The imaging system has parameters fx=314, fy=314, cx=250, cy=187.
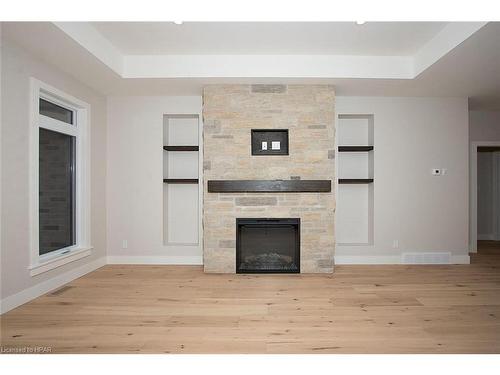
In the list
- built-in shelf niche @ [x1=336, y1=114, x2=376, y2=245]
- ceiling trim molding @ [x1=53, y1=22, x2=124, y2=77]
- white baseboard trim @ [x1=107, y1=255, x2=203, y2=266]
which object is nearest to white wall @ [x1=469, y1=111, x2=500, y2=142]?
built-in shelf niche @ [x1=336, y1=114, x2=376, y2=245]

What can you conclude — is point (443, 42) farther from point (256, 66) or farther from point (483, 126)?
point (483, 126)

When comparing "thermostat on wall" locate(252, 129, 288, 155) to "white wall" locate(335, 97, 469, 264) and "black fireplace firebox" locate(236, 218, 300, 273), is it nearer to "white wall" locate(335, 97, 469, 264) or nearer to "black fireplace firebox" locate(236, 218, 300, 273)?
"black fireplace firebox" locate(236, 218, 300, 273)

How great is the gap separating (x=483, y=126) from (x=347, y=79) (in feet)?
11.1

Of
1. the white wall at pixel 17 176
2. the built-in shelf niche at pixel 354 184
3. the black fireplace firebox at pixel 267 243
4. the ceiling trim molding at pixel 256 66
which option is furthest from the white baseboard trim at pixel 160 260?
the ceiling trim molding at pixel 256 66

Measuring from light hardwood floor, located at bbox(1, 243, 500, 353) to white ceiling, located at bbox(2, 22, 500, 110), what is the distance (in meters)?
2.50

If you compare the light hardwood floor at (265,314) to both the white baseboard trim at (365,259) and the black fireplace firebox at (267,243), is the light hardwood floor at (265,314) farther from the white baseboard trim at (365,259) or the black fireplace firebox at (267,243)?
the white baseboard trim at (365,259)

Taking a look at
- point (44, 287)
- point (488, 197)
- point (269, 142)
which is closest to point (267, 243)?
point (269, 142)

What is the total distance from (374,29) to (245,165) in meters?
2.15

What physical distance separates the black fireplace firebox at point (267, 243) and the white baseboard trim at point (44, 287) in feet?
6.64

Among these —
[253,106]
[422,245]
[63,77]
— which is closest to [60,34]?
[63,77]

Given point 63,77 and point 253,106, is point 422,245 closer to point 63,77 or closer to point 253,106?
point 253,106

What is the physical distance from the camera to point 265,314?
2785 mm

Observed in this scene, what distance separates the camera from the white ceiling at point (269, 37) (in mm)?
3221
